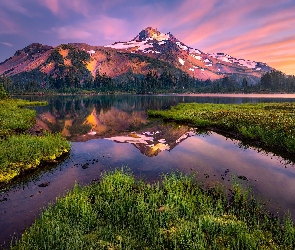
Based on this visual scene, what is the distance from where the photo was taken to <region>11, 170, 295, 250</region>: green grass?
29.3 ft

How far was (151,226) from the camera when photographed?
10.2 m

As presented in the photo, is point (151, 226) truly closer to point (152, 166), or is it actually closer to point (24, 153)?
point (152, 166)

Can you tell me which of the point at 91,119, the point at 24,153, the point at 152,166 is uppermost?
the point at 24,153

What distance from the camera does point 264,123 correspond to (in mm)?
32656

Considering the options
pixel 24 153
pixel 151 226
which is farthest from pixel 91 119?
pixel 151 226

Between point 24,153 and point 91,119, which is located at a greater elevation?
point 24,153

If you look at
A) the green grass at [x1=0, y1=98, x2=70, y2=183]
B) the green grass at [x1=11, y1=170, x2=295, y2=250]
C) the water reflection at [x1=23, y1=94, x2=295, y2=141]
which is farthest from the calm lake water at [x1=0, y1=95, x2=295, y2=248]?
the water reflection at [x1=23, y1=94, x2=295, y2=141]

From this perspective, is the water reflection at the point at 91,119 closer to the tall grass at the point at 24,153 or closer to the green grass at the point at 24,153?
the green grass at the point at 24,153

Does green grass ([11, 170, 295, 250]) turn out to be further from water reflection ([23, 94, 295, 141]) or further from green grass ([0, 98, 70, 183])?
water reflection ([23, 94, 295, 141])

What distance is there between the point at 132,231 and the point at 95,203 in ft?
10.4

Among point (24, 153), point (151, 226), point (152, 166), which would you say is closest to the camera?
point (151, 226)

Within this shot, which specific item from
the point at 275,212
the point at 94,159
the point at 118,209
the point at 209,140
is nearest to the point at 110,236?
the point at 118,209

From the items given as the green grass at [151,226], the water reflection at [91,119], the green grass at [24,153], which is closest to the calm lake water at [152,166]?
the green grass at [24,153]

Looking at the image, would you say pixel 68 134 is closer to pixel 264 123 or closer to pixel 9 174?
pixel 9 174
